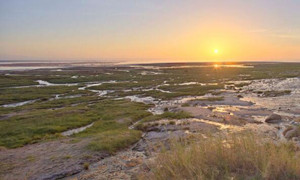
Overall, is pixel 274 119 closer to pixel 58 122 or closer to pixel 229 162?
pixel 229 162

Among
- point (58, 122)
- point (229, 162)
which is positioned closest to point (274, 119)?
point (229, 162)

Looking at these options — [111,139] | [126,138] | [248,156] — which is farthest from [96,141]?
[248,156]

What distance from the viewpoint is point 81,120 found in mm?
22438

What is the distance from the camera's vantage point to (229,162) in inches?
284

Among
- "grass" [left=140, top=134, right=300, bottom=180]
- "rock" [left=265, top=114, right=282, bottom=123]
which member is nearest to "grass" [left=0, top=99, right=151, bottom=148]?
"rock" [left=265, top=114, right=282, bottom=123]

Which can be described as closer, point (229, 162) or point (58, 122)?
point (229, 162)

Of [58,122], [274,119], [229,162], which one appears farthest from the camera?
[58,122]

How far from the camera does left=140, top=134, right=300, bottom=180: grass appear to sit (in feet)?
20.4

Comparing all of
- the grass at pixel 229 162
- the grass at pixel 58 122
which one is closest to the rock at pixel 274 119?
the grass at pixel 58 122

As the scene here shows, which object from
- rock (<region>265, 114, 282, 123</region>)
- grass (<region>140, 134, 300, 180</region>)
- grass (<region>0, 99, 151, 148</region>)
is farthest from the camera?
rock (<region>265, 114, 282, 123</region>)

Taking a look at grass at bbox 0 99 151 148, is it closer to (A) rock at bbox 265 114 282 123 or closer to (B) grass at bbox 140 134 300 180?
(A) rock at bbox 265 114 282 123

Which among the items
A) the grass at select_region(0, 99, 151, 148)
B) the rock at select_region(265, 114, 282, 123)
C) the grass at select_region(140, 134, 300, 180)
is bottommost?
the grass at select_region(0, 99, 151, 148)

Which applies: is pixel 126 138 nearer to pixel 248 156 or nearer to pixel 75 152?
pixel 75 152

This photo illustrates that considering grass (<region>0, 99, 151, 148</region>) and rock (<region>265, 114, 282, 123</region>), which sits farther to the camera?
rock (<region>265, 114, 282, 123</region>)
